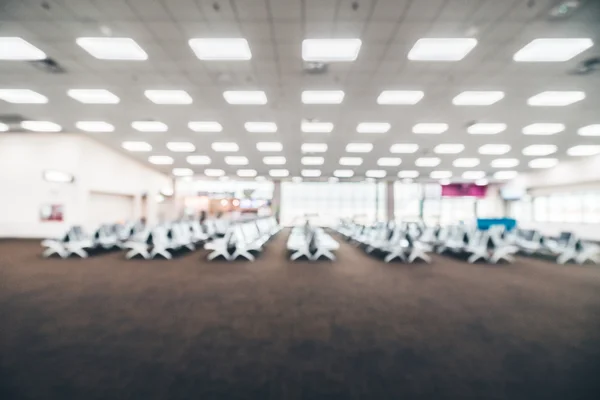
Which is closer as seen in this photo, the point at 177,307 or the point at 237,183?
the point at 177,307

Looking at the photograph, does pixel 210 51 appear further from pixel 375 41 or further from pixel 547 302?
pixel 547 302

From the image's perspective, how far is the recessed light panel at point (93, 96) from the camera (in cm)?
748

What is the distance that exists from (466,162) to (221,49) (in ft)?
47.0

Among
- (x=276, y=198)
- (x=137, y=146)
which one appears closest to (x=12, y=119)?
(x=137, y=146)

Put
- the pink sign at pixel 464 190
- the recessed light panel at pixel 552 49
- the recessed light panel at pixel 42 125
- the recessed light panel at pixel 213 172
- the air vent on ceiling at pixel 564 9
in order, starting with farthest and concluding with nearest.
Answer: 1. the pink sign at pixel 464 190
2. the recessed light panel at pixel 213 172
3. the recessed light panel at pixel 42 125
4. the recessed light panel at pixel 552 49
5. the air vent on ceiling at pixel 564 9

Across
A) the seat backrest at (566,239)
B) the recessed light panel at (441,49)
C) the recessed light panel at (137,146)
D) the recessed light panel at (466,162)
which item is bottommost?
the seat backrest at (566,239)

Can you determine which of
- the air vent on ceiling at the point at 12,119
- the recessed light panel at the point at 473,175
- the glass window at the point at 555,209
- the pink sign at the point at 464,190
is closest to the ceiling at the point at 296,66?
the air vent on ceiling at the point at 12,119

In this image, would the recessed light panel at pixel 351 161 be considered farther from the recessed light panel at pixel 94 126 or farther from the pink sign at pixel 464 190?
the recessed light panel at pixel 94 126

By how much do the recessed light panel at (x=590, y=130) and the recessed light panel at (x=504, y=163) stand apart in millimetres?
4058

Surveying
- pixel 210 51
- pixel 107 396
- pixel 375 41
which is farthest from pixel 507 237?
pixel 107 396

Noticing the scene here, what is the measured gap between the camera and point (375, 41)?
5199 mm

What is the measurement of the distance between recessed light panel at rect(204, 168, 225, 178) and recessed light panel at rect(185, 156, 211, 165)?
1822 millimetres

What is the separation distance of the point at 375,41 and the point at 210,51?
3155mm

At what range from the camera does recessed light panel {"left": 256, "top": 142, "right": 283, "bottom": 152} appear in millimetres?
12133
